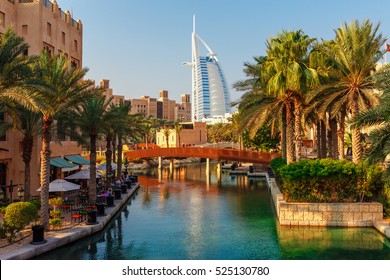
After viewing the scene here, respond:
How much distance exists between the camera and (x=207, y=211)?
95.3 ft

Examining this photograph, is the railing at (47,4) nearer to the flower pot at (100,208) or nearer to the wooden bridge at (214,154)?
the flower pot at (100,208)

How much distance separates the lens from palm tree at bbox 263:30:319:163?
2683 cm

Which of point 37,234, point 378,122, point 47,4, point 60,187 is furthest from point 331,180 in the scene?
point 47,4

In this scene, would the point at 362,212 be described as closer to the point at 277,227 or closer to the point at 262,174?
the point at 277,227

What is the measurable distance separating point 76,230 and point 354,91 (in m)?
18.6

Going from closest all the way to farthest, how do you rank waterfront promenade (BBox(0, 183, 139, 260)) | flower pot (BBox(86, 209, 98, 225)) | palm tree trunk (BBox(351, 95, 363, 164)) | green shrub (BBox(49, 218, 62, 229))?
waterfront promenade (BBox(0, 183, 139, 260)) → green shrub (BBox(49, 218, 62, 229)) → flower pot (BBox(86, 209, 98, 225)) → palm tree trunk (BBox(351, 95, 363, 164))

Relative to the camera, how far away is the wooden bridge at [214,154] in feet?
169

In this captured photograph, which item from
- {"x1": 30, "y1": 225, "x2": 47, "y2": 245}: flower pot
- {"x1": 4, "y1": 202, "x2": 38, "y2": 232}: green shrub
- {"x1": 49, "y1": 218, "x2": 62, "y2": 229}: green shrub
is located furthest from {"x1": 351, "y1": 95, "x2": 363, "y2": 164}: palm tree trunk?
{"x1": 4, "y1": 202, "x2": 38, "y2": 232}: green shrub

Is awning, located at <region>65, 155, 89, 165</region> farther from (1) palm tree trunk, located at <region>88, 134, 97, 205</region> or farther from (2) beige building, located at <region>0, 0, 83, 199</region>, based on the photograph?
(1) palm tree trunk, located at <region>88, 134, 97, 205</region>

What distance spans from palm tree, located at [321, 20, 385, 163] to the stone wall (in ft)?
12.1

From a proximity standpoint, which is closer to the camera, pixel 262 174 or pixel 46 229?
pixel 46 229

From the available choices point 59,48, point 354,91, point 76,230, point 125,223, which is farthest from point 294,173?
point 59,48

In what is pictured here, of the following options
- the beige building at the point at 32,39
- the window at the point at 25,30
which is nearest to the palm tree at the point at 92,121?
the beige building at the point at 32,39

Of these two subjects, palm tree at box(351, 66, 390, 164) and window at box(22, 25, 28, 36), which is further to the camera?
window at box(22, 25, 28, 36)
